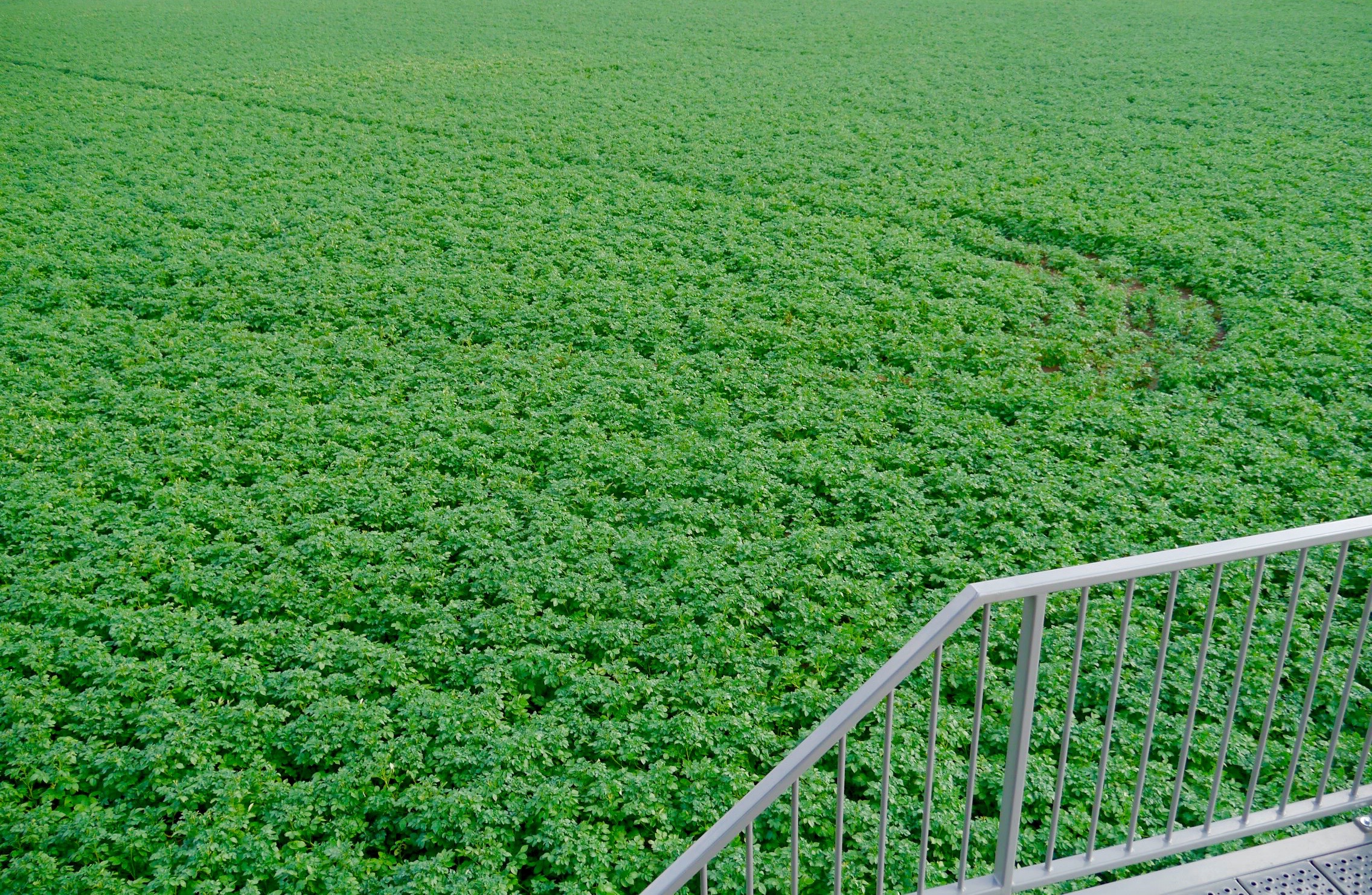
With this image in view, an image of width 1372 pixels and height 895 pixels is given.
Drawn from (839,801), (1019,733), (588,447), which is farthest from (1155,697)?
(588,447)

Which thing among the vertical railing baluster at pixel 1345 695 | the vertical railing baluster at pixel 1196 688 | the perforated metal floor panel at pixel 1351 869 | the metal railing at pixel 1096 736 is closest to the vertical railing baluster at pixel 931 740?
the metal railing at pixel 1096 736

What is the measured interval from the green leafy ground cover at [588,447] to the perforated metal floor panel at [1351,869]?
1.14m

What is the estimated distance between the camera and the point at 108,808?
4578 mm

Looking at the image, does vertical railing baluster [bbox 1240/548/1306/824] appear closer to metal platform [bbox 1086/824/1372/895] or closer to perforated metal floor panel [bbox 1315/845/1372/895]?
metal platform [bbox 1086/824/1372/895]

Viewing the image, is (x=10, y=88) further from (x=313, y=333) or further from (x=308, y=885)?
(x=308, y=885)

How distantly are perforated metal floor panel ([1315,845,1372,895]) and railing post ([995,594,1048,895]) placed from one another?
43.0 inches

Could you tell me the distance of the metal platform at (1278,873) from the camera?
3.12 meters

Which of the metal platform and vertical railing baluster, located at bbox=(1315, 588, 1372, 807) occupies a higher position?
vertical railing baluster, located at bbox=(1315, 588, 1372, 807)

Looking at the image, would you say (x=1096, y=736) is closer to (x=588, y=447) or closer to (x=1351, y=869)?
(x=1351, y=869)

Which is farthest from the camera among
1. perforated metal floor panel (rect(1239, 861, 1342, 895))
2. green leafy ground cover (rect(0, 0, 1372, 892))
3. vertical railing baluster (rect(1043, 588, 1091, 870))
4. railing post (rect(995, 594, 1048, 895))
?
green leafy ground cover (rect(0, 0, 1372, 892))

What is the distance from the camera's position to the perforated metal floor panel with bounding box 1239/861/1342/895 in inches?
122

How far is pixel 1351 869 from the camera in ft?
10.4

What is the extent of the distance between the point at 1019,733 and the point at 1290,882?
1.25m

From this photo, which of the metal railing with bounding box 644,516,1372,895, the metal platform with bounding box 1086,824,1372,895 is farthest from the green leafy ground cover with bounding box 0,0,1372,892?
the metal platform with bounding box 1086,824,1372,895
